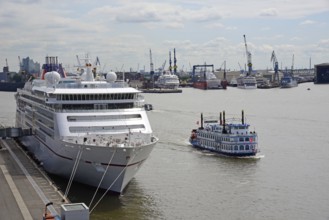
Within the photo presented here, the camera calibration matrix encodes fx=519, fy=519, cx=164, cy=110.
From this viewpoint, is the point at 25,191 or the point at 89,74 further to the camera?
the point at 89,74

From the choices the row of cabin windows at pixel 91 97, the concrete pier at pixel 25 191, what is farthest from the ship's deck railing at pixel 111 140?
the row of cabin windows at pixel 91 97

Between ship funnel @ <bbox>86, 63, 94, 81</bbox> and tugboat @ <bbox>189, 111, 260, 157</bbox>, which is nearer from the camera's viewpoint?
ship funnel @ <bbox>86, 63, 94, 81</bbox>

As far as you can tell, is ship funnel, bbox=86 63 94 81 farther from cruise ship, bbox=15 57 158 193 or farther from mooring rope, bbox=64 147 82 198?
mooring rope, bbox=64 147 82 198

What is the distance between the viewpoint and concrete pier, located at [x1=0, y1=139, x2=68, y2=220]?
2705 cm

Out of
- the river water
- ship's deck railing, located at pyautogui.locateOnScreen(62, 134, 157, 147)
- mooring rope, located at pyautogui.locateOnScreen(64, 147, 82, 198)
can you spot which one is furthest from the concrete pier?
ship's deck railing, located at pyautogui.locateOnScreen(62, 134, 157, 147)

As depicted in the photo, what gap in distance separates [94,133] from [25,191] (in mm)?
6104

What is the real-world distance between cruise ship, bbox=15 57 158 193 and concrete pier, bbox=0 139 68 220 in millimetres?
1978

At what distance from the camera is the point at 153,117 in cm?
8894

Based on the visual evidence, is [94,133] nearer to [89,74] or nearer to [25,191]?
[25,191]

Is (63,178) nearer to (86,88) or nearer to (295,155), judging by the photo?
(86,88)

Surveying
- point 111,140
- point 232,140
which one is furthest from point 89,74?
point 232,140

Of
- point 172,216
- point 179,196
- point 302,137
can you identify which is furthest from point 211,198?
point 302,137

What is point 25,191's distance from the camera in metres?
31.0

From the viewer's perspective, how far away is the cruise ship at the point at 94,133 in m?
32.6
